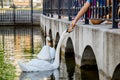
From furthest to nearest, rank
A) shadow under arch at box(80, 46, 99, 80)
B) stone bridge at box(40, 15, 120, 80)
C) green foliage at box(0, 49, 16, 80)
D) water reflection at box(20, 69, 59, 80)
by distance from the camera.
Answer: shadow under arch at box(80, 46, 99, 80) < water reflection at box(20, 69, 59, 80) < stone bridge at box(40, 15, 120, 80) < green foliage at box(0, 49, 16, 80)

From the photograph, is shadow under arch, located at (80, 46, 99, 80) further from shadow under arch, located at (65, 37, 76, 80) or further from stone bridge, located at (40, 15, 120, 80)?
shadow under arch, located at (65, 37, 76, 80)

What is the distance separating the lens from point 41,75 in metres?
15.2

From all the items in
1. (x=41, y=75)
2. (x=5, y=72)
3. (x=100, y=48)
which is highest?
(x=100, y=48)

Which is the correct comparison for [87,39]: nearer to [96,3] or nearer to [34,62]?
[96,3]

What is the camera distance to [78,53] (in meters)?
16.5

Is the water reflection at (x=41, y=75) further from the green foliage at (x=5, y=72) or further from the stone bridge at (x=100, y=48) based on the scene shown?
the green foliage at (x=5, y=72)

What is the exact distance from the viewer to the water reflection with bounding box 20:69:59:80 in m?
14.6

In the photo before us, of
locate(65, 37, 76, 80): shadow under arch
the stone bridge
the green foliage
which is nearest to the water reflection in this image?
locate(65, 37, 76, 80): shadow under arch

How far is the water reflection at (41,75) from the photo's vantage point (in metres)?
14.6

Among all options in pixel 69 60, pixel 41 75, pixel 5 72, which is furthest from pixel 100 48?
pixel 69 60

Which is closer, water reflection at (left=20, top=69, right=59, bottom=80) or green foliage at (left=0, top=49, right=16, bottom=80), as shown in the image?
green foliage at (left=0, top=49, right=16, bottom=80)

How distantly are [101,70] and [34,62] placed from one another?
13.4 feet

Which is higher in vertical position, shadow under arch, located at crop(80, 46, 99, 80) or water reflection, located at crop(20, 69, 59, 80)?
shadow under arch, located at crop(80, 46, 99, 80)

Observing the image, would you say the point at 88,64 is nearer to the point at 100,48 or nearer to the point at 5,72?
the point at 100,48
